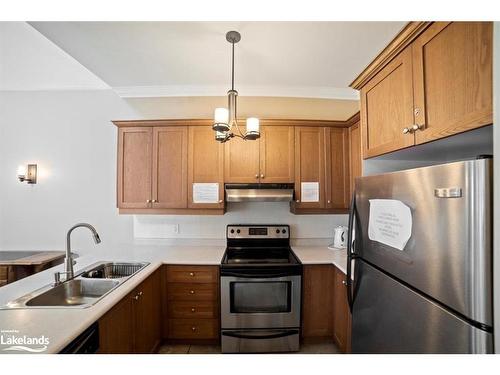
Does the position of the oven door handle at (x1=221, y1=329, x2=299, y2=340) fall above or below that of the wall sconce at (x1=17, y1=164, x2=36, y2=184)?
below

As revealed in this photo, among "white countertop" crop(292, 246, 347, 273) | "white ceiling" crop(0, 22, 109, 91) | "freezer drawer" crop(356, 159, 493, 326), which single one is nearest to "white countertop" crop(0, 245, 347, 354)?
"white countertop" crop(292, 246, 347, 273)

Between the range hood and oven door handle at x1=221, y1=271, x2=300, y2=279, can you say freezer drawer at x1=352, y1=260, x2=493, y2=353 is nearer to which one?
oven door handle at x1=221, y1=271, x2=300, y2=279

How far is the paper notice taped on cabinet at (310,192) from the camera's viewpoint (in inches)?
90.0

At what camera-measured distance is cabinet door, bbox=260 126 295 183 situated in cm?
227

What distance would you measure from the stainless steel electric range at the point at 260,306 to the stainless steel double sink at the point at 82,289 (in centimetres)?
81

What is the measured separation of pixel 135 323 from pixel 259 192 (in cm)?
149

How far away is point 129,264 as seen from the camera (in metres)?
1.88

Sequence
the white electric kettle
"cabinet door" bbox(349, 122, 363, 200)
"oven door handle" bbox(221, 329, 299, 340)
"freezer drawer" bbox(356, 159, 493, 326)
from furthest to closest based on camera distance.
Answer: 1. the white electric kettle
2. "cabinet door" bbox(349, 122, 363, 200)
3. "oven door handle" bbox(221, 329, 299, 340)
4. "freezer drawer" bbox(356, 159, 493, 326)

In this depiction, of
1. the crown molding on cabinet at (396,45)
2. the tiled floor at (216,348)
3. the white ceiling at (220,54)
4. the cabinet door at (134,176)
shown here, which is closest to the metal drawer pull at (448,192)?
the crown molding on cabinet at (396,45)

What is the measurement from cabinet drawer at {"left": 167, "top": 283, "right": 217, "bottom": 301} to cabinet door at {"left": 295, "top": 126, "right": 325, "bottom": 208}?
1.23 m

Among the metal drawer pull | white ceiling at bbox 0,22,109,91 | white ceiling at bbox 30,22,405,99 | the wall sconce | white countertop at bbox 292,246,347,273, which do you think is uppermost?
white ceiling at bbox 0,22,109,91

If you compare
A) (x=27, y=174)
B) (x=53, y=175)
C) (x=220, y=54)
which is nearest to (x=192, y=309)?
(x=220, y=54)

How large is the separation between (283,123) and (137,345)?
90.9 inches

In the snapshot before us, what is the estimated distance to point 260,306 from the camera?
1882 mm
